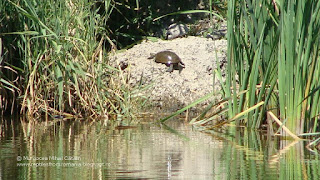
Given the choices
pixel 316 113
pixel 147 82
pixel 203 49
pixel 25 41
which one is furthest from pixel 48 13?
pixel 316 113

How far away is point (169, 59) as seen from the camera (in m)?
7.10

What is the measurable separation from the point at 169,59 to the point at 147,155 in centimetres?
336

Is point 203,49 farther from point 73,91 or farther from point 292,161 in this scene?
point 292,161

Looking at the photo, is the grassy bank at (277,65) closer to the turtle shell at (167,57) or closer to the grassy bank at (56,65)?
the grassy bank at (56,65)

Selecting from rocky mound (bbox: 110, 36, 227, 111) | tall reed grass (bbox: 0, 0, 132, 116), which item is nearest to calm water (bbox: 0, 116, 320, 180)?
tall reed grass (bbox: 0, 0, 132, 116)

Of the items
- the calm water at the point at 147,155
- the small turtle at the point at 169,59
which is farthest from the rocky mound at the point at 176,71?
the calm water at the point at 147,155

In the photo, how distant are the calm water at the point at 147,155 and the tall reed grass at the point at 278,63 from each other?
23 cm

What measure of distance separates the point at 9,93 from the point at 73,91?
24.7 inches

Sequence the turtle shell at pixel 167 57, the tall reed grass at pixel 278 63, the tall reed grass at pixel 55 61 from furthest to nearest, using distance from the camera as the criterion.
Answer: the turtle shell at pixel 167 57, the tall reed grass at pixel 55 61, the tall reed grass at pixel 278 63

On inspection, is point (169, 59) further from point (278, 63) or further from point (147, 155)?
point (147, 155)

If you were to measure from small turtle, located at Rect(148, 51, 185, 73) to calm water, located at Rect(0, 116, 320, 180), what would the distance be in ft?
6.53

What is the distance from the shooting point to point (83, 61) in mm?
6098

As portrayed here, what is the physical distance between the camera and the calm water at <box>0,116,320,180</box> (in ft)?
10.6

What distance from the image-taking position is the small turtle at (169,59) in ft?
23.3
